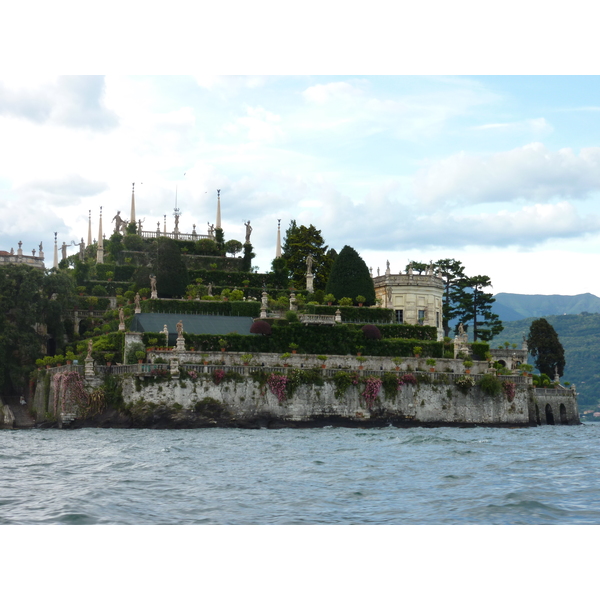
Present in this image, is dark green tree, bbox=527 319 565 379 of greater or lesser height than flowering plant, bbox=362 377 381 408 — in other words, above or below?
above

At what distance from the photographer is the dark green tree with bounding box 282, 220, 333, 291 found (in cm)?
10675

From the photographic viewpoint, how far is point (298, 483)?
32594mm

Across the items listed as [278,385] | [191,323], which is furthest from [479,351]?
[191,323]

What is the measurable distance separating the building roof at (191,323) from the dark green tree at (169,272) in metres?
9.40

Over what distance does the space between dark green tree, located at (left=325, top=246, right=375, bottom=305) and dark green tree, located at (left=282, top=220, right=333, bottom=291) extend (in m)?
10.5

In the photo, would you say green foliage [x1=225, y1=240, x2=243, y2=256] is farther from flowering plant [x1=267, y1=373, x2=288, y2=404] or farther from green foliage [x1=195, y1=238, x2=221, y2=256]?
flowering plant [x1=267, y1=373, x2=288, y2=404]

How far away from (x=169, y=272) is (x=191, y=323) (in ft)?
40.1

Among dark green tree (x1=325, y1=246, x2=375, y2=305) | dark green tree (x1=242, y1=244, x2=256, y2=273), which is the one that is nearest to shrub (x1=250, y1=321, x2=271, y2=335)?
dark green tree (x1=325, y1=246, x2=375, y2=305)

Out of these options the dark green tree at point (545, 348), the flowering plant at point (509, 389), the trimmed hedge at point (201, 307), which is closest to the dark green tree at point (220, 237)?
the trimmed hedge at point (201, 307)

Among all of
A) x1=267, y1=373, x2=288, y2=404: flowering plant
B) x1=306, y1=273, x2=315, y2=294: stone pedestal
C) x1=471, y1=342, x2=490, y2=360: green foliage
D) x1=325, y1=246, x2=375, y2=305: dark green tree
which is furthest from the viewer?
x1=306, y1=273, x2=315, y2=294: stone pedestal

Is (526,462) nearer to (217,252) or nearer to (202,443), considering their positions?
(202,443)

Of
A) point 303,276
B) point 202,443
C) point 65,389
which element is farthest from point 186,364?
point 303,276

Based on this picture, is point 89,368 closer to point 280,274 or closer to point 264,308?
point 264,308

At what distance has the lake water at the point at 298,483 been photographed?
25859 millimetres
